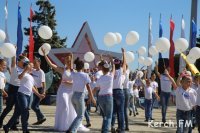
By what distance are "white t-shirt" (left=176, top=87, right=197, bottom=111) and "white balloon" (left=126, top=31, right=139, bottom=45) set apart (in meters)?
3.54

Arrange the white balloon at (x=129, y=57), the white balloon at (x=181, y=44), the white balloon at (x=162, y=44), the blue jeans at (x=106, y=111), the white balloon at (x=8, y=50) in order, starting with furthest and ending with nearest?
the white balloon at (x=129, y=57), the white balloon at (x=181, y=44), the white balloon at (x=162, y=44), the white balloon at (x=8, y=50), the blue jeans at (x=106, y=111)

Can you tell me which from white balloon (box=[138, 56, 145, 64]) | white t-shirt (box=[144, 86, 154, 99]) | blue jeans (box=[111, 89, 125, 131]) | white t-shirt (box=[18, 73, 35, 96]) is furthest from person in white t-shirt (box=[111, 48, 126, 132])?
white t-shirt (box=[144, 86, 154, 99])

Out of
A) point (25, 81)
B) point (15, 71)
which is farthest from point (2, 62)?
point (25, 81)

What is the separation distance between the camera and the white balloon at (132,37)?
11.4m

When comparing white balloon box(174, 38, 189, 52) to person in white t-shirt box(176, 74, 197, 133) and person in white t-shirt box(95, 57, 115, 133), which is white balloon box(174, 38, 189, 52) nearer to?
person in white t-shirt box(95, 57, 115, 133)

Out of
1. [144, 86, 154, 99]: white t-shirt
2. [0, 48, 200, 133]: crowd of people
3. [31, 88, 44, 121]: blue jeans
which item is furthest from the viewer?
[144, 86, 154, 99]: white t-shirt

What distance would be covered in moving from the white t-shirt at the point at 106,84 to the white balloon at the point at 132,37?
251 cm

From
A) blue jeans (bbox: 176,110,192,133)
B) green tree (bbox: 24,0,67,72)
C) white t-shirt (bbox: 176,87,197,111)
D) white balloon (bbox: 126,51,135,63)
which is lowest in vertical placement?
blue jeans (bbox: 176,110,192,133)

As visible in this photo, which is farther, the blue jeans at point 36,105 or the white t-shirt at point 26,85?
the blue jeans at point 36,105

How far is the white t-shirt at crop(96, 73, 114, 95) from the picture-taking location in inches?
358

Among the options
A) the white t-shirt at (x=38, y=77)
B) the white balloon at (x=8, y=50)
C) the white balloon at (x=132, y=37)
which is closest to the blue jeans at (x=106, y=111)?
the white balloon at (x=8, y=50)

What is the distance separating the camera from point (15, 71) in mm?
9938

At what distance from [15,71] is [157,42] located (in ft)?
13.6

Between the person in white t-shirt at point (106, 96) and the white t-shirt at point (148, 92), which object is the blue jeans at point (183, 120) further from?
the white t-shirt at point (148, 92)
